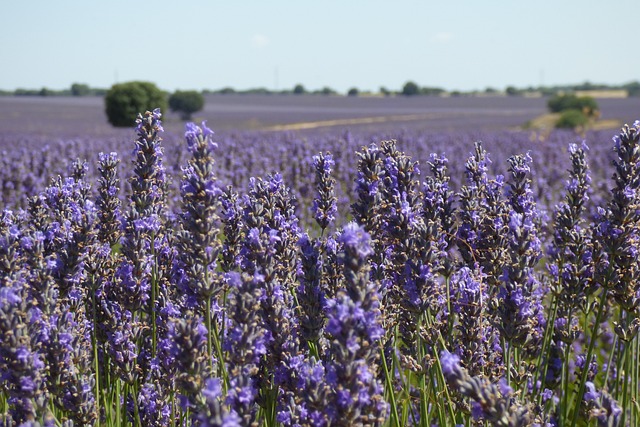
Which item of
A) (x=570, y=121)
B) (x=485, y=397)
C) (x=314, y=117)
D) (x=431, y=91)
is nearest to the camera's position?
(x=485, y=397)

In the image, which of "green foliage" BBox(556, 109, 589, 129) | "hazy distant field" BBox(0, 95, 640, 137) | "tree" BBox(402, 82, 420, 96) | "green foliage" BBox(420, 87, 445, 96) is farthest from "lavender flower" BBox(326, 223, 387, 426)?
"green foliage" BBox(420, 87, 445, 96)

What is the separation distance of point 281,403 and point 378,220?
0.79m

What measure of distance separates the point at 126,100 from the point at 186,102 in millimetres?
16714

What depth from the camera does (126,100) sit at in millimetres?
33438

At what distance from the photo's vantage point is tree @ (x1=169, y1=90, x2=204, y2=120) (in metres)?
50.0

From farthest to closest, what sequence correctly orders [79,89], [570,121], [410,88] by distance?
[410,88] < [79,89] < [570,121]

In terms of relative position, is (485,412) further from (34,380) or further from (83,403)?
(83,403)

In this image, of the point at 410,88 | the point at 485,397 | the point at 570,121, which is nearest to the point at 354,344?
the point at 485,397

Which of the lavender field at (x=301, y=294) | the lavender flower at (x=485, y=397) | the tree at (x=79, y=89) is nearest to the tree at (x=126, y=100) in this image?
the lavender field at (x=301, y=294)

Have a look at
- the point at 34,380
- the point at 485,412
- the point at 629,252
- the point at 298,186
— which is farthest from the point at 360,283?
the point at 298,186

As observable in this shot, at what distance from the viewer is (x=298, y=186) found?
961 centimetres

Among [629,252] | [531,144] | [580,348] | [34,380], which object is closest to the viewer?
[34,380]

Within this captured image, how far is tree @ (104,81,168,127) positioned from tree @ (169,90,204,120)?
14.3 metres

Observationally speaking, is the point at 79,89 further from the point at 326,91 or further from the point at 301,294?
the point at 301,294
